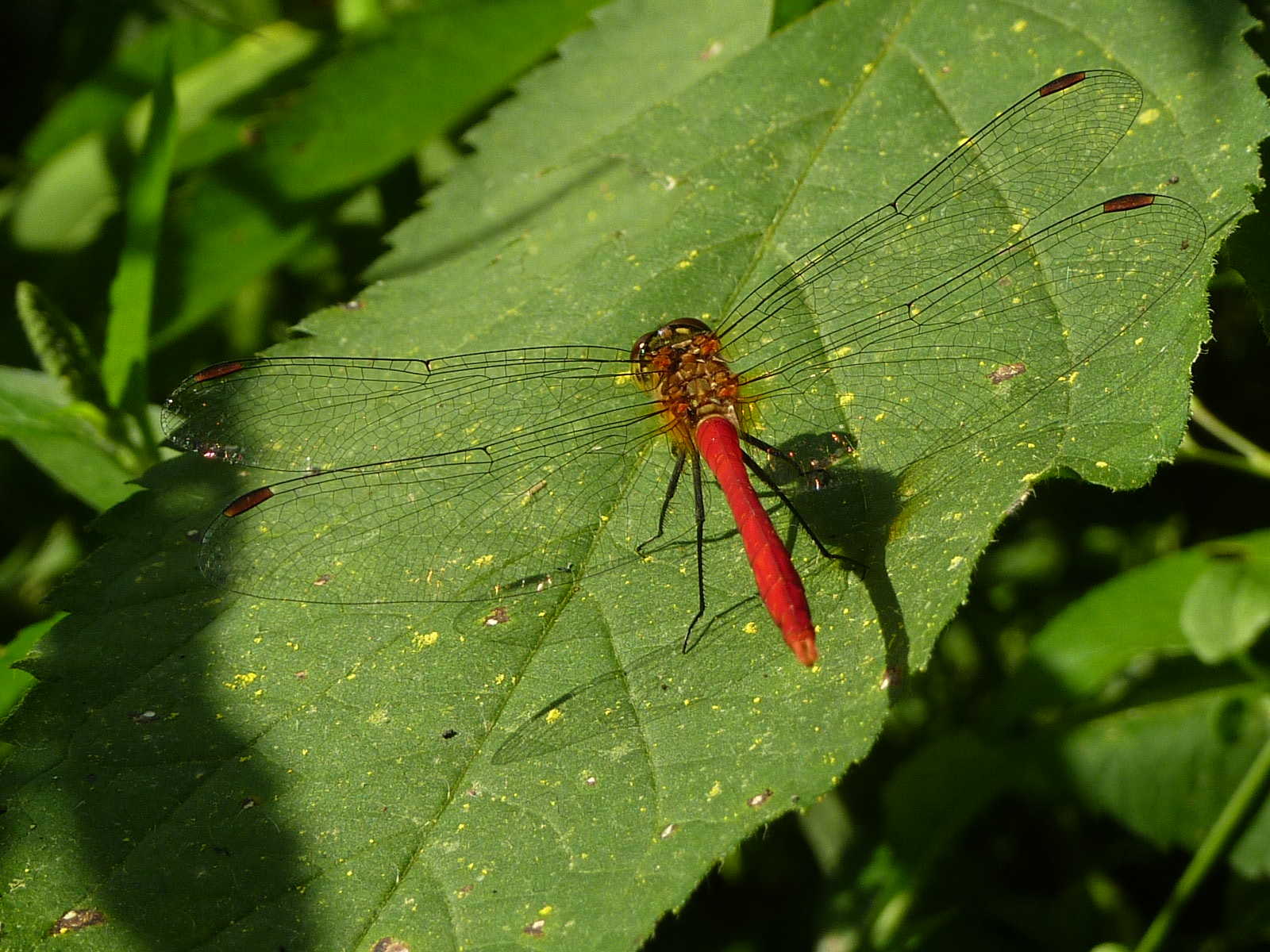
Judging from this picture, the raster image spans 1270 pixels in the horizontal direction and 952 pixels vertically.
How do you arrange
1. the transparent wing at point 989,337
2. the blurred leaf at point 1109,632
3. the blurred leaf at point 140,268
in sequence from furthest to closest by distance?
the blurred leaf at point 140,268 < the blurred leaf at point 1109,632 < the transparent wing at point 989,337

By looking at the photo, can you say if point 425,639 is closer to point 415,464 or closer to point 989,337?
point 415,464

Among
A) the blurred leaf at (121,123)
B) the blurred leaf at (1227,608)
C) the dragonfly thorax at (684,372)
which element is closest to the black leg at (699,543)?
the dragonfly thorax at (684,372)

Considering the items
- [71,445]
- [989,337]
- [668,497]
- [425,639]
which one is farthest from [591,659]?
[71,445]

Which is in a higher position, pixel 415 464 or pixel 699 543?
pixel 415 464

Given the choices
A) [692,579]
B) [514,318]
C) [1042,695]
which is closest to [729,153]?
[514,318]

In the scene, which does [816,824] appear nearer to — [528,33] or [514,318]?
[514,318]

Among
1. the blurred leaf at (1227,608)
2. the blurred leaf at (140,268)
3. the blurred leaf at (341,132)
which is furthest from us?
the blurred leaf at (341,132)

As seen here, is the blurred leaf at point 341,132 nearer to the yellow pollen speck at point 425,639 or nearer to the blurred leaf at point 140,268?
the blurred leaf at point 140,268
